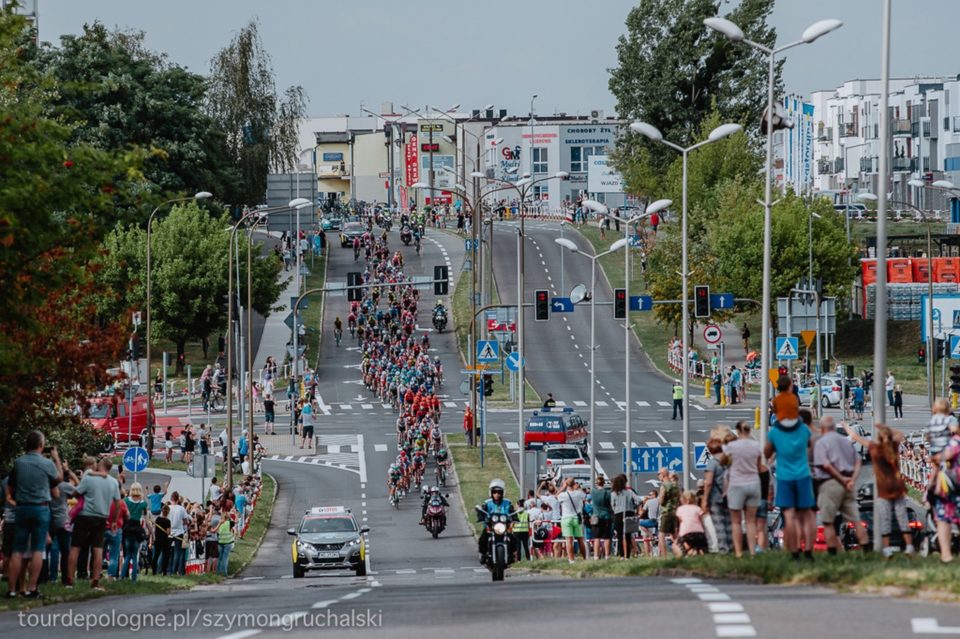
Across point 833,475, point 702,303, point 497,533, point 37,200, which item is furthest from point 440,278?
point 833,475

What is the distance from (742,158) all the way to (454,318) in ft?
58.3

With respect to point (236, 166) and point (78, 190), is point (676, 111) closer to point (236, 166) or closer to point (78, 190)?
point (236, 166)

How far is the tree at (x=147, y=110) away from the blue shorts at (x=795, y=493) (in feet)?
260

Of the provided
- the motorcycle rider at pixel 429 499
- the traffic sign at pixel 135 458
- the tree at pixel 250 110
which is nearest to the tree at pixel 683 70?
the tree at pixel 250 110

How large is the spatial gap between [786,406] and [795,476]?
0.70 metres

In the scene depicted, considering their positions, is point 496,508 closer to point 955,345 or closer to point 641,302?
point 641,302

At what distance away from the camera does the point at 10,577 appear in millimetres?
19438

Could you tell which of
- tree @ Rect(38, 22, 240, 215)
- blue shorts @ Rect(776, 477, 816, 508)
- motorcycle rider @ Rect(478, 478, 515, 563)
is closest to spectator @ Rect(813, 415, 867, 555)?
blue shorts @ Rect(776, 477, 816, 508)

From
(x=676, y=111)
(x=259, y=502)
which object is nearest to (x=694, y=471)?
(x=259, y=502)

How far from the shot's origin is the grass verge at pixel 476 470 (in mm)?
48178

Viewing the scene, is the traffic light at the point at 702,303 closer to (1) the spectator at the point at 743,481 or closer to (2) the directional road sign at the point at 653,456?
(2) the directional road sign at the point at 653,456

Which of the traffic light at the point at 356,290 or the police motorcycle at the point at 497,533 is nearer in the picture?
the police motorcycle at the point at 497,533

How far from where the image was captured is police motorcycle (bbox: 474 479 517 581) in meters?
26.0

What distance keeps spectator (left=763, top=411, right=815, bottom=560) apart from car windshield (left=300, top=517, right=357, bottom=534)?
16776 mm
